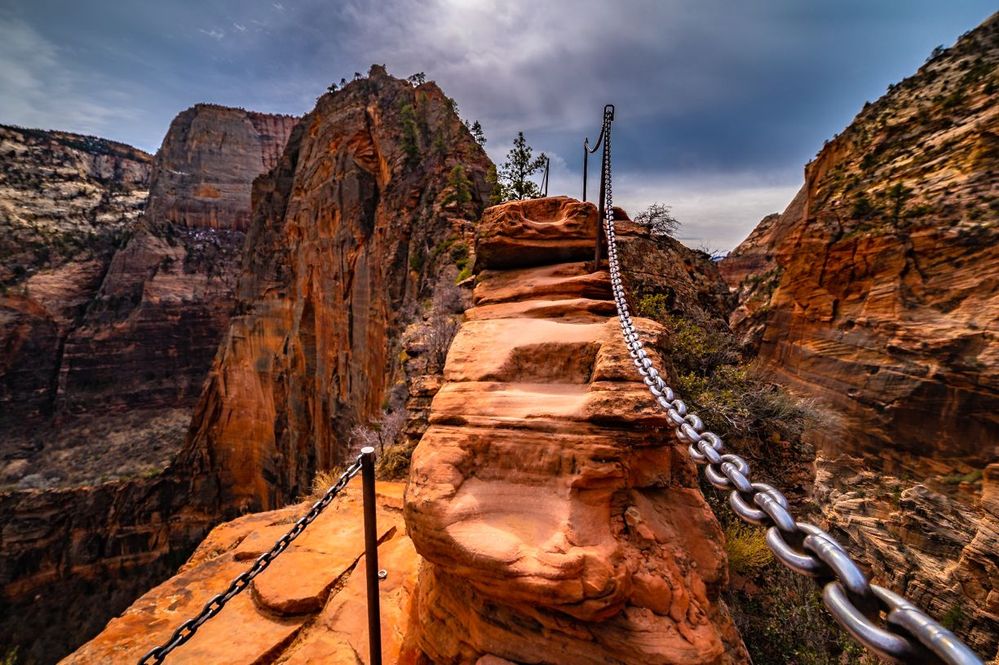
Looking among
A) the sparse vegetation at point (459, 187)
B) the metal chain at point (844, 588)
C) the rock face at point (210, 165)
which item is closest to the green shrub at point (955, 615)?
the metal chain at point (844, 588)

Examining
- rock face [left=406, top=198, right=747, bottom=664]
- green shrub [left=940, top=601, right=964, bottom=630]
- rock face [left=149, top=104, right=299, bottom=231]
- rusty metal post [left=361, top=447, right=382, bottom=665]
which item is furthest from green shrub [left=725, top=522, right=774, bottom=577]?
rock face [left=149, top=104, right=299, bottom=231]

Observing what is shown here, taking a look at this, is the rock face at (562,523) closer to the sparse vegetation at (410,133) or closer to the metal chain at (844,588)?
the metal chain at (844,588)

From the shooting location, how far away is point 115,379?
45.2 m

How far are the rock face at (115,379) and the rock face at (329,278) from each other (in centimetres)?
736

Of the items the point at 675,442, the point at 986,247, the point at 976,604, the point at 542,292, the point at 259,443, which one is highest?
the point at 986,247

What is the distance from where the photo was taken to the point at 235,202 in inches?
2501

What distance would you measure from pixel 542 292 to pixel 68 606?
41.8m

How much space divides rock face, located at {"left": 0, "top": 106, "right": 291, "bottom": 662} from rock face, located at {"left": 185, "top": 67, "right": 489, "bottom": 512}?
736cm

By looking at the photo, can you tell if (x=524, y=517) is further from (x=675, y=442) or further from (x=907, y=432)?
(x=907, y=432)

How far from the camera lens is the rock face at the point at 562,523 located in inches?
121

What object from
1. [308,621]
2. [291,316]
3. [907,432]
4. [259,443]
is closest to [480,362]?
[308,621]

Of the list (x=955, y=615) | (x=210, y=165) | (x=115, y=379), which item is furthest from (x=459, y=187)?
(x=210, y=165)

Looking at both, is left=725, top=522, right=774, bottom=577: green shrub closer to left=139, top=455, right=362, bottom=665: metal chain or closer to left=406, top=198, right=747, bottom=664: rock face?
left=406, top=198, right=747, bottom=664: rock face

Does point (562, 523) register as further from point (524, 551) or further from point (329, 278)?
point (329, 278)
